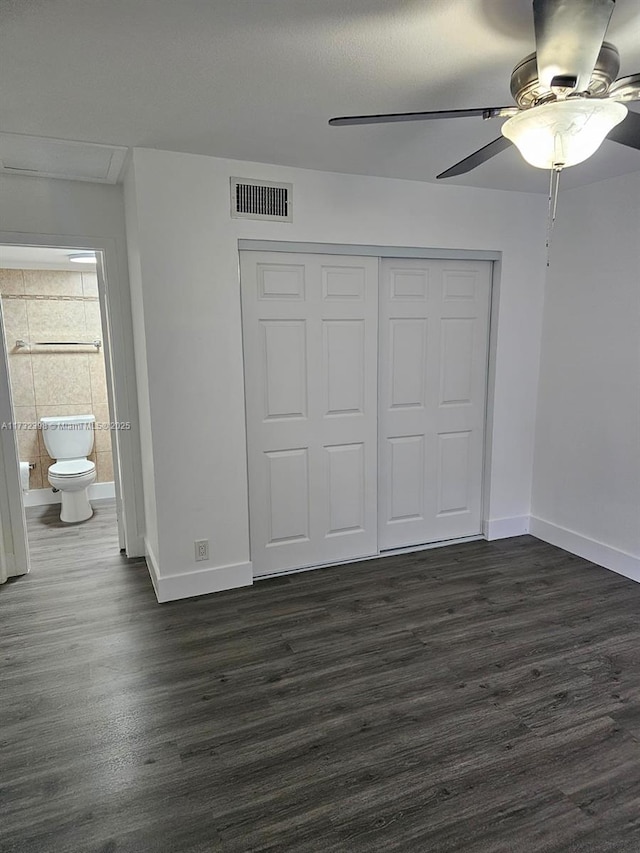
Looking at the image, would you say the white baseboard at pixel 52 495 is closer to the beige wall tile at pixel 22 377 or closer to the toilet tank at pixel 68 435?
the toilet tank at pixel 68 435

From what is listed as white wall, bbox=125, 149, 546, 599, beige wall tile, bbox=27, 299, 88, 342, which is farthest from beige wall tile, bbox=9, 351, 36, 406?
white wall, bbox=125, 149, 546, 599

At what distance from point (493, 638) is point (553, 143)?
220cm

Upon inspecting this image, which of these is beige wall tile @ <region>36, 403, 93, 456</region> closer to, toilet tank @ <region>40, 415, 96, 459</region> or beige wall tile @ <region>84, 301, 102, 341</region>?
toilet tank @ <region>40, 415, 96, 459</region>

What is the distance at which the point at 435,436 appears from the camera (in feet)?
12.1

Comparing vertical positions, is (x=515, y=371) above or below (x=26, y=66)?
below

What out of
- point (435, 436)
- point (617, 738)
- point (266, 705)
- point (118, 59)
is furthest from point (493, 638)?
point (118, 59)

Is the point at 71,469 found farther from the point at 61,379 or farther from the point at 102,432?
the point at 61,379

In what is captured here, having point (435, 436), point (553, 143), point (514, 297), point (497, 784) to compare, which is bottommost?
point (497, 784)

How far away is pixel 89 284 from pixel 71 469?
5.80ft

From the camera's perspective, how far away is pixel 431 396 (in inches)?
143

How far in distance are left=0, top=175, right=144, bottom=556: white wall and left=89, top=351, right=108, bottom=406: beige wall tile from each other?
1781mm

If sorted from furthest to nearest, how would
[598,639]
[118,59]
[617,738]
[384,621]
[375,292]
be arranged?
[375,292]
[384,621]
[598,639]
[617,738]
[118,59]

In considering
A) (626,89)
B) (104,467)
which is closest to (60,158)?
(626,89)

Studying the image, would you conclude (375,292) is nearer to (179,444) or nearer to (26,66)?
(179,444)
